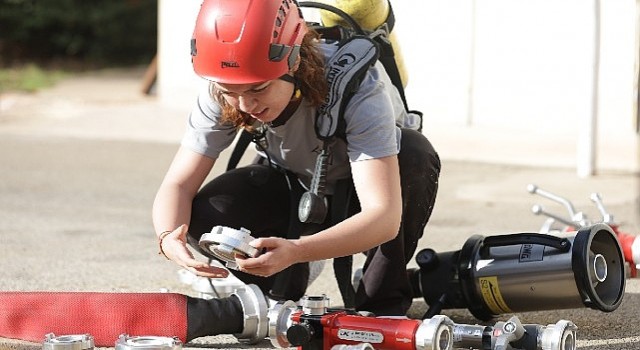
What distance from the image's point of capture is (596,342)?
3.76 meters

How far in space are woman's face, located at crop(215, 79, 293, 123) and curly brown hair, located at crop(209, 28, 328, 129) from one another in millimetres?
44

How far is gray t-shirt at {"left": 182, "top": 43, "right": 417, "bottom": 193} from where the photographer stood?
3.52 meters

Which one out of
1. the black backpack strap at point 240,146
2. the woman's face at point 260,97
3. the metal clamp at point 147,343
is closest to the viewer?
the metal clamp at point 147,343

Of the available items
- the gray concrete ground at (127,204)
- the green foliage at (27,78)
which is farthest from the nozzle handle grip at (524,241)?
the green foliage at (27,78)

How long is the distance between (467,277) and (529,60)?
→ 17.7 feet

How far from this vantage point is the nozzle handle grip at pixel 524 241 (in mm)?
3693

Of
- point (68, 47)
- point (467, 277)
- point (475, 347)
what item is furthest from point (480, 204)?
point (68, 47)

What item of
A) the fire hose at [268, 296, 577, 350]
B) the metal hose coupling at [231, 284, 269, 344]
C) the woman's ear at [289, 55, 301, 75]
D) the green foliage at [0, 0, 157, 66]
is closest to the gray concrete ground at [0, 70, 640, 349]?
the metal hose coupling at [231, 284, 269, 344]

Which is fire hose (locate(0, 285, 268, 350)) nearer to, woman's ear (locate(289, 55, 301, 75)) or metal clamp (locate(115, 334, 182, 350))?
metal clamp (locate(115, 334, 182, 350))

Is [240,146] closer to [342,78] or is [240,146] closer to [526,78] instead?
[342,78]

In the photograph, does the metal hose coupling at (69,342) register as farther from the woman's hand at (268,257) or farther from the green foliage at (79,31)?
the green foliage at (79,31)

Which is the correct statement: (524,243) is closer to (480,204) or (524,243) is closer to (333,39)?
(333,39)

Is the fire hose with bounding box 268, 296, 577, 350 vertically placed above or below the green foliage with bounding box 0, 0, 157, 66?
above

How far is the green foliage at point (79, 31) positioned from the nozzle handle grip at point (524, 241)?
47.4ft
